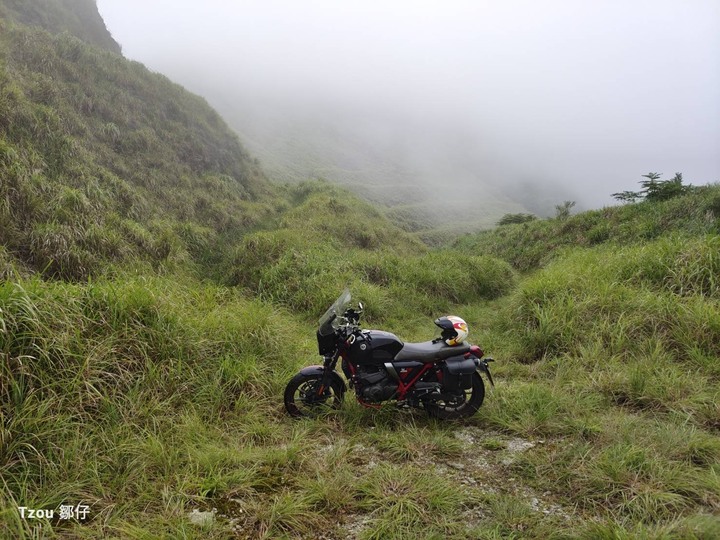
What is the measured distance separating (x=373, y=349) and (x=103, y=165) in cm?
1180

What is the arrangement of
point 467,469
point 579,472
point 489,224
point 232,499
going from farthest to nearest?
1. point 489,224
2. point 467,469
3. point 579,472
4. point 232,499

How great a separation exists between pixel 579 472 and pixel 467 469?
0.87 metres

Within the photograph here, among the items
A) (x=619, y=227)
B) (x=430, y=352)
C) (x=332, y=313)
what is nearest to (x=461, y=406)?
(x=430, y=352)

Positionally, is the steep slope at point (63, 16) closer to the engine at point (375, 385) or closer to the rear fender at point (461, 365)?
the engine at point (375, 385)

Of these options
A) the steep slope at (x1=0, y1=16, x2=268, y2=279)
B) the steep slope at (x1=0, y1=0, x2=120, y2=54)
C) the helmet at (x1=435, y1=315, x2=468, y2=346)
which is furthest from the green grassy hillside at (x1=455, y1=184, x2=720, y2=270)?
the steep slope at (x1=0, y1=0, x2=120, y2=54)

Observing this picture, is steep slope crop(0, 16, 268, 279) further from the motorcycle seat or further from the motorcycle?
the motorcycle seat

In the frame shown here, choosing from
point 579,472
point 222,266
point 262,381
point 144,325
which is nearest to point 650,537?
point 579,472

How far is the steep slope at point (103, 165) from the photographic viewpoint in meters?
7.55

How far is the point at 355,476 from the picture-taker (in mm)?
3170

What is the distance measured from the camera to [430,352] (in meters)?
4.09

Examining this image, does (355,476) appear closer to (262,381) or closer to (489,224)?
(262,381)

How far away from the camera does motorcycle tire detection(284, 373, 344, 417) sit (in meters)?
4.13

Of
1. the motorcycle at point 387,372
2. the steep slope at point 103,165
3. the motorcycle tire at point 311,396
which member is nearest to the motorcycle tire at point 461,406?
the motorcycle at point 387,372

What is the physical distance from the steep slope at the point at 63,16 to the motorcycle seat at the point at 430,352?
1990 centimetres
